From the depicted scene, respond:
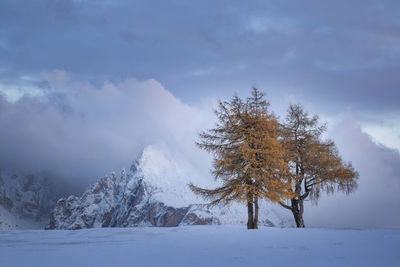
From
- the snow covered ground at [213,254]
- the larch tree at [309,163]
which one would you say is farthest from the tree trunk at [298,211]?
the snow covered ground at [213,254]

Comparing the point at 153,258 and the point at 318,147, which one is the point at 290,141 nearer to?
the point at 318,147

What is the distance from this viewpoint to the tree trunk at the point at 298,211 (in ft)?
87.9

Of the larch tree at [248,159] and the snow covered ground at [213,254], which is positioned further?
the larch tree at [248,159]

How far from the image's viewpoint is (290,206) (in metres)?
27.1

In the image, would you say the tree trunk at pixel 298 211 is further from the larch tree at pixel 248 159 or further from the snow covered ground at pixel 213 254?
the snow covered ground at pixel 213 254

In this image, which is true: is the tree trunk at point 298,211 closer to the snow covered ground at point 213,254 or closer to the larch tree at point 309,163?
the larch tree at point 309,163

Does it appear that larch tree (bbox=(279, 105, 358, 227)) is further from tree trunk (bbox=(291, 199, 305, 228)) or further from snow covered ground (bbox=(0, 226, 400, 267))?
snow covered ground (bbox=(0, 226, 400, 267))

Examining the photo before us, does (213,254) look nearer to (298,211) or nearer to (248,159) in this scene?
(248,159)

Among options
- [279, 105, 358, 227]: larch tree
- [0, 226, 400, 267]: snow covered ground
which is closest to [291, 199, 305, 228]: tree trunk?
[279, 105, 358, 227]: larch tree

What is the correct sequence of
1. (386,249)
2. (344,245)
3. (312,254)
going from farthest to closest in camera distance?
(344,245), (386,249), (312,254)

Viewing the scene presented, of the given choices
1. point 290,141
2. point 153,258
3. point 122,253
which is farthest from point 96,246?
point 290,141

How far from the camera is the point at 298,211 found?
27.1 meters

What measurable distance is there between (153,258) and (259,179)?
584 inches

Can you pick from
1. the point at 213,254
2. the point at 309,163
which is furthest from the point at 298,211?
the point at 213,254
